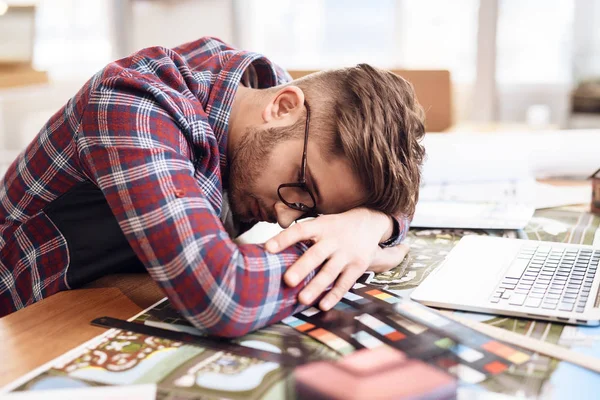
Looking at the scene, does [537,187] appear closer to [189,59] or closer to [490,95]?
[189,59]

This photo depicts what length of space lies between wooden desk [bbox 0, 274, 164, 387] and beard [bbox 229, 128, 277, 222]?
0.19 meters

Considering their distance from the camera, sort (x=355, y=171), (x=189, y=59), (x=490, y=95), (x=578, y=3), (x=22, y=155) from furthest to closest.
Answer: (x=490, y=95) < (x=578, y=3) < (x=189, y=59) < (x=22, y=155) < (x=355, y=171)

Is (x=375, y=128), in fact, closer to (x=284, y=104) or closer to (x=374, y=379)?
(x=284, y=104)

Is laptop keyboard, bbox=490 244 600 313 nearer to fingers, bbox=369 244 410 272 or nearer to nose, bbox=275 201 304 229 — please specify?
fingers, bbox=369 244 410 272

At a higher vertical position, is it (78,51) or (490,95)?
(78,51)

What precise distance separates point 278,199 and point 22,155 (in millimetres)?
431

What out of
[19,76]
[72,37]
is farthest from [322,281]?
[72,37]

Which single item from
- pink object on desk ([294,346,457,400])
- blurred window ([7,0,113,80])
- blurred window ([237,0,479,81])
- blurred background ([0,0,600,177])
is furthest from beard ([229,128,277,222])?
blurred window ([7,0,113,80])

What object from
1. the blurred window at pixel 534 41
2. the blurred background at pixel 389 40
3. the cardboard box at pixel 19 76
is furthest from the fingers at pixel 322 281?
the blurred window at pixel 534 41

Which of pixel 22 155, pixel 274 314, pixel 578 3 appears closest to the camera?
pixel 274 314

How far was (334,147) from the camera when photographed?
34.3 inches

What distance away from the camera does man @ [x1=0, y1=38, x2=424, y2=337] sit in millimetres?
720

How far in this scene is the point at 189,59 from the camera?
1.15 metres

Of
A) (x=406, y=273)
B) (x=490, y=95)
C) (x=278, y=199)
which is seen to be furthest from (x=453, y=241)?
(x=490, y=95)
